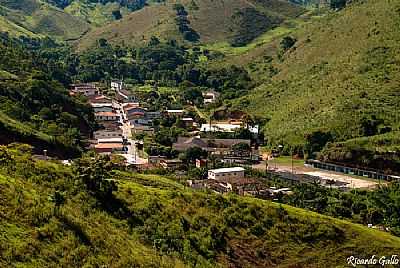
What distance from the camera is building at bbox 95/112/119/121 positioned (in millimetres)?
79500

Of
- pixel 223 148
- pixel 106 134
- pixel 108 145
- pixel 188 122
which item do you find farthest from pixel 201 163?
pixel 188 122

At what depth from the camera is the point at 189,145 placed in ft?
207

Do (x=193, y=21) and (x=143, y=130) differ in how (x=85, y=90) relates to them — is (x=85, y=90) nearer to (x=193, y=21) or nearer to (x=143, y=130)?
(x=143, y=130)

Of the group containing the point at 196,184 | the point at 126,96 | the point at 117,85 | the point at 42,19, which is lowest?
the point at 196,184

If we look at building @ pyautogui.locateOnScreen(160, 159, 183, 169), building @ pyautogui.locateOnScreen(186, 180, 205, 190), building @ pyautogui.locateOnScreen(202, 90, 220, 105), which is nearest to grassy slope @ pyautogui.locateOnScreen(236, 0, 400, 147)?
building @ pyautogui.locateOnScreen(202, 90, 220, 105)

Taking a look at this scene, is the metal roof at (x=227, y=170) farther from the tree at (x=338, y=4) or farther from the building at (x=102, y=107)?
the tree at (x=338, y=4)

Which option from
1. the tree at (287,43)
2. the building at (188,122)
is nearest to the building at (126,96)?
the building at (188,122)

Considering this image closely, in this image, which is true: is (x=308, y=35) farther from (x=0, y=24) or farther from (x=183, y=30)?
(x=0, y=24)

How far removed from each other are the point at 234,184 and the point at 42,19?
128 meters

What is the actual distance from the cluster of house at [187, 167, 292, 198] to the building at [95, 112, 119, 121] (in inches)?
1238

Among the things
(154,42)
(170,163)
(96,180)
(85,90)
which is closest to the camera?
(96,180)

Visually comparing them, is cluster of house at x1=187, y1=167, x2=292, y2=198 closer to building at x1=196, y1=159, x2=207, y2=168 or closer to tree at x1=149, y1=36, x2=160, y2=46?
building at x1=196, y1=159, x2=207, y2=168

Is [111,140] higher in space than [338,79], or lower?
lower

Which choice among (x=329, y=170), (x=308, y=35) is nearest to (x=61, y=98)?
(x=329, y=170)
